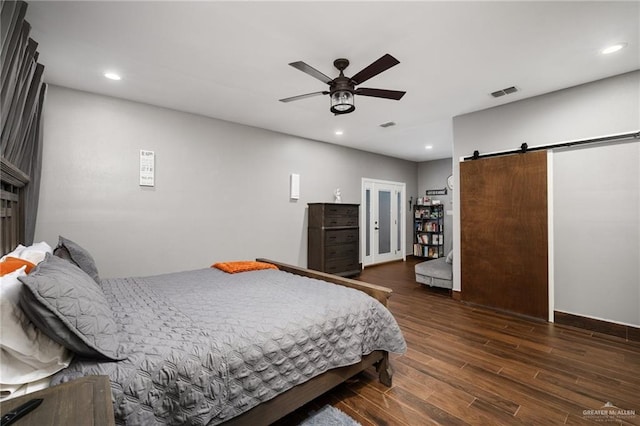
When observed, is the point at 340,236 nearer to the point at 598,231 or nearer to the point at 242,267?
the point at 242,267

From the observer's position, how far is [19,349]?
104 centimetres

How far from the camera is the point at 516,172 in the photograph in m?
3.55

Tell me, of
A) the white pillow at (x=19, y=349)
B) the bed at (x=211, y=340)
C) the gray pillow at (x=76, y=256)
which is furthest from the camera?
the gray pillow at (x=76, y=256)

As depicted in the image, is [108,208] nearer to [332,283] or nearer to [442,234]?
[332,283]

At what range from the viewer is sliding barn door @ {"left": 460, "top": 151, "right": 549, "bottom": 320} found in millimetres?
3371

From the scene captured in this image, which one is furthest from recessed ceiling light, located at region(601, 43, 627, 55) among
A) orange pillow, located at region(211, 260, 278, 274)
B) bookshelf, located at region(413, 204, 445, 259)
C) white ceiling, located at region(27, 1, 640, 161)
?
bookshelf, located at region(413, 204, 445, 259)

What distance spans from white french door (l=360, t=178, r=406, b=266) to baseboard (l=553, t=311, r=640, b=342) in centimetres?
365

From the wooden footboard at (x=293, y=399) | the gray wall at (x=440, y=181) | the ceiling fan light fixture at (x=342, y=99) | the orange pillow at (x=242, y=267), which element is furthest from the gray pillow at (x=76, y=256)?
the gray wall at (x=440, y=181)

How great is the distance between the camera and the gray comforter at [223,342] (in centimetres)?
117

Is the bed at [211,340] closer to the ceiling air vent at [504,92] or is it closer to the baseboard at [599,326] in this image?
the baseboard at [599,326]

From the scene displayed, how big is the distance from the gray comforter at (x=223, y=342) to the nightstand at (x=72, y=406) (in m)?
0.19

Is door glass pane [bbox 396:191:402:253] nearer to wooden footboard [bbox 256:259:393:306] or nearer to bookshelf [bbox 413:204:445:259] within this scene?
bookshelf [bbox 413:204:445:259]

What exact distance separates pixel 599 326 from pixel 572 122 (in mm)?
2253

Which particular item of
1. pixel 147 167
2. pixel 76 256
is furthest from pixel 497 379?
pixel 147 167
